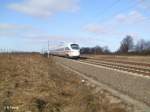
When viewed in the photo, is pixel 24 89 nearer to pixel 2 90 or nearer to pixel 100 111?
pixel 2 90

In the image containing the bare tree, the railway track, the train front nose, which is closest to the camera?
the railway track

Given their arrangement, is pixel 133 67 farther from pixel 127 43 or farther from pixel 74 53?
pixel 127 43

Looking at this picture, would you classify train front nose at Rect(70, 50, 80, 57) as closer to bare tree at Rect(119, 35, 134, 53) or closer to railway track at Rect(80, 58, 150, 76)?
railway track at Rect(80, 58, 150, 76)

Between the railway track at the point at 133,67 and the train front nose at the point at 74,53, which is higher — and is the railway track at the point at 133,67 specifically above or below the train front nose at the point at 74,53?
below

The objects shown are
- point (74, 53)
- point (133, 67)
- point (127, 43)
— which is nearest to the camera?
point (133, 67)

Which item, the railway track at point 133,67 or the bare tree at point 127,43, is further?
the bare tree at point 127,43

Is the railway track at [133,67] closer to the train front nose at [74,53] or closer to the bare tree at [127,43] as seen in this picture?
the train front nose at [74,53]

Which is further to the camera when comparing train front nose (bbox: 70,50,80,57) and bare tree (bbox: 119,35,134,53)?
bare tree (bbox: 119,35,134,53)

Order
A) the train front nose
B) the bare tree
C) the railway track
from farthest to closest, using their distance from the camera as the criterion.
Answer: the bare tree → the train front nose → the railway track

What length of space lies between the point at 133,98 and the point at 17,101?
5909 mm

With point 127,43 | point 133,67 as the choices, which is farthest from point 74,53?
point 127,43

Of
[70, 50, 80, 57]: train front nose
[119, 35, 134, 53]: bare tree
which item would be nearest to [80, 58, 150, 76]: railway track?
[70, 50, 80, 57]: train front nose

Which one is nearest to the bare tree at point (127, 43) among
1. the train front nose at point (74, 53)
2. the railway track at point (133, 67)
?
the train front nose at point (74, 53)

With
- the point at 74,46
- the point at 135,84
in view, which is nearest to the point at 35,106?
the point at 135,84
